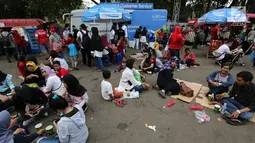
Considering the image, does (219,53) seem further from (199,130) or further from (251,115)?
(199,130)

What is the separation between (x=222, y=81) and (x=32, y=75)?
4.75 meters

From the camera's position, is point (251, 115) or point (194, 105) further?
point (194, 105)

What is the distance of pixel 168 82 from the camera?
449cm

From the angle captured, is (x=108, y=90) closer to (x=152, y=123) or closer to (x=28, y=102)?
(x=152, y=123)

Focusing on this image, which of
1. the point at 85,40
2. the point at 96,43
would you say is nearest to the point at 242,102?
the point at 96,43

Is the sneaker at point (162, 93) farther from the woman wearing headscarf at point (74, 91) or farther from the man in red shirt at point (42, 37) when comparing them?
the man in red shirt at point (42, 37)

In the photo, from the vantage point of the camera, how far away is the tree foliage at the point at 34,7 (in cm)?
1398

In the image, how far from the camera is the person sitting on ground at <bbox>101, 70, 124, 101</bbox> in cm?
378

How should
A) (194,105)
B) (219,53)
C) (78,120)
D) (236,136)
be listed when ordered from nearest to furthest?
1. (78,120)
2. (236,136)
3. (194,105)
4. (219,53)

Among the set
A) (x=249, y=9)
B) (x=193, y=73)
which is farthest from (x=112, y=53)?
(x=249, y=9)

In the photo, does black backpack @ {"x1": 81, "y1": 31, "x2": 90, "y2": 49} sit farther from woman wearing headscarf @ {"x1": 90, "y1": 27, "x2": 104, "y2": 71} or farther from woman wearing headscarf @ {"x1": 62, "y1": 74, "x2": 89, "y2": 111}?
woman wearing headscarf @ {"x1": 62, "y1": 74, "x2": 89, "y2": 111}

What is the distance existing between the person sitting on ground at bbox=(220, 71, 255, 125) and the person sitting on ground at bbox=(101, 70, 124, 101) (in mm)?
2579

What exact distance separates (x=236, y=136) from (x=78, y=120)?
2.88 metres

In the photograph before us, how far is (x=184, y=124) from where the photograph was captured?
321 centimetres
